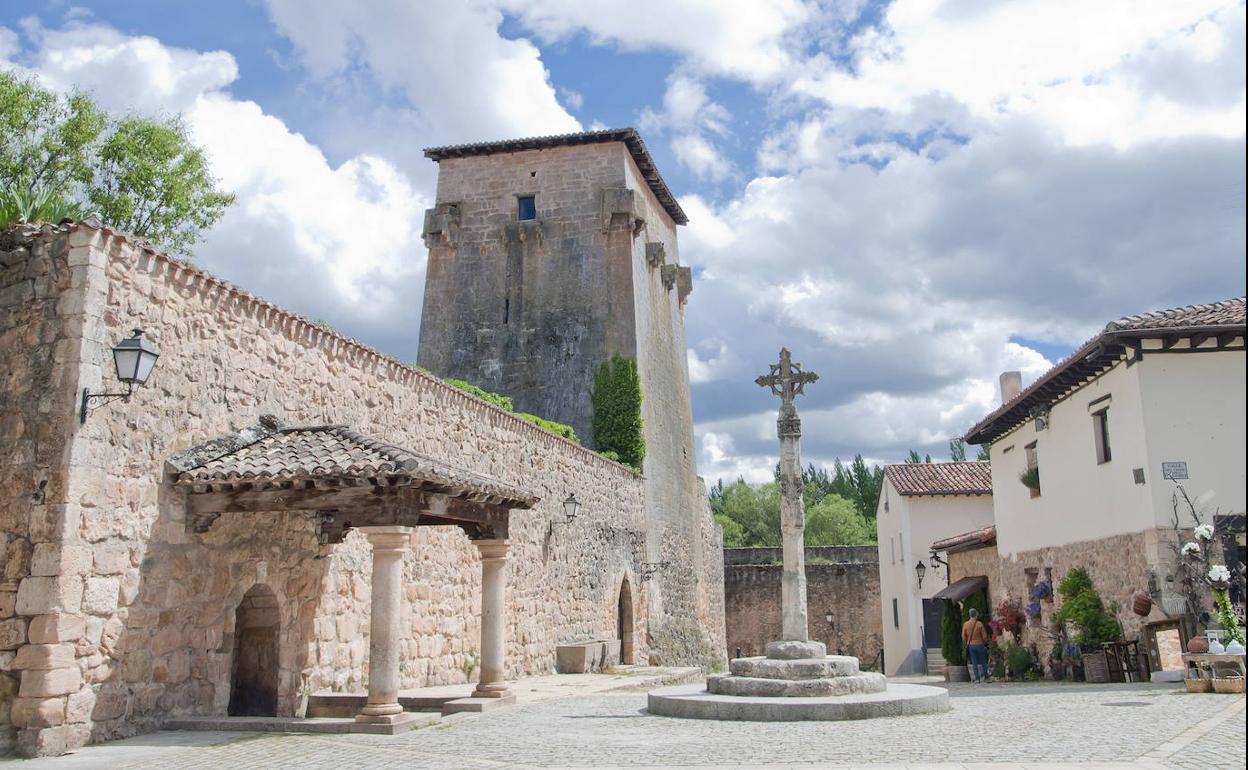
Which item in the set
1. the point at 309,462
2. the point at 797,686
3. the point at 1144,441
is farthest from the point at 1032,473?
the point at 309,462

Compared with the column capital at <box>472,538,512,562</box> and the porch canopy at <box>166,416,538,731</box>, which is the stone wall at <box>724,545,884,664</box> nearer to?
the column capital at <box>472,538,512,562</box>

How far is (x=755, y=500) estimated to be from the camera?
59125mm

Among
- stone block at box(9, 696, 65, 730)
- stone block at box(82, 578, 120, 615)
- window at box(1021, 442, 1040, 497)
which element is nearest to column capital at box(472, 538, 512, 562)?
stone block at box(82, 578, 120, 615)

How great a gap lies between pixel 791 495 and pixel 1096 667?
6429 mm

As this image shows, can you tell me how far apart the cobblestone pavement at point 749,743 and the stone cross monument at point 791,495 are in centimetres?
238

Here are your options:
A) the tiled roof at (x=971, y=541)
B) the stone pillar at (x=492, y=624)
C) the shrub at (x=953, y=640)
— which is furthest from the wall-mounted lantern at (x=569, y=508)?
the shrub at (x=953, y=640)

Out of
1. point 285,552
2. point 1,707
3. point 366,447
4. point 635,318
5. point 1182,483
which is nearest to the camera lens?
point 1,707

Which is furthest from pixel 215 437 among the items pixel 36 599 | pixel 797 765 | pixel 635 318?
pixel 635 318

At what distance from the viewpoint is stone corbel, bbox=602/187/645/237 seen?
26359 mm

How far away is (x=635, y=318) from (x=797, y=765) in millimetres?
19304

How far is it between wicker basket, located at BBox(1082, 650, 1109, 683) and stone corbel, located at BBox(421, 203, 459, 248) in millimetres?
18231

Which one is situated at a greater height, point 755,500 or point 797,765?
point 755,500

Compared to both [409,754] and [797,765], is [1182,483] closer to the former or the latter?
[797,765]

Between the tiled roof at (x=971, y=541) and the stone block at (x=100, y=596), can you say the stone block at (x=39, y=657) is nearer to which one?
the stone block at (x=100, y=596)
